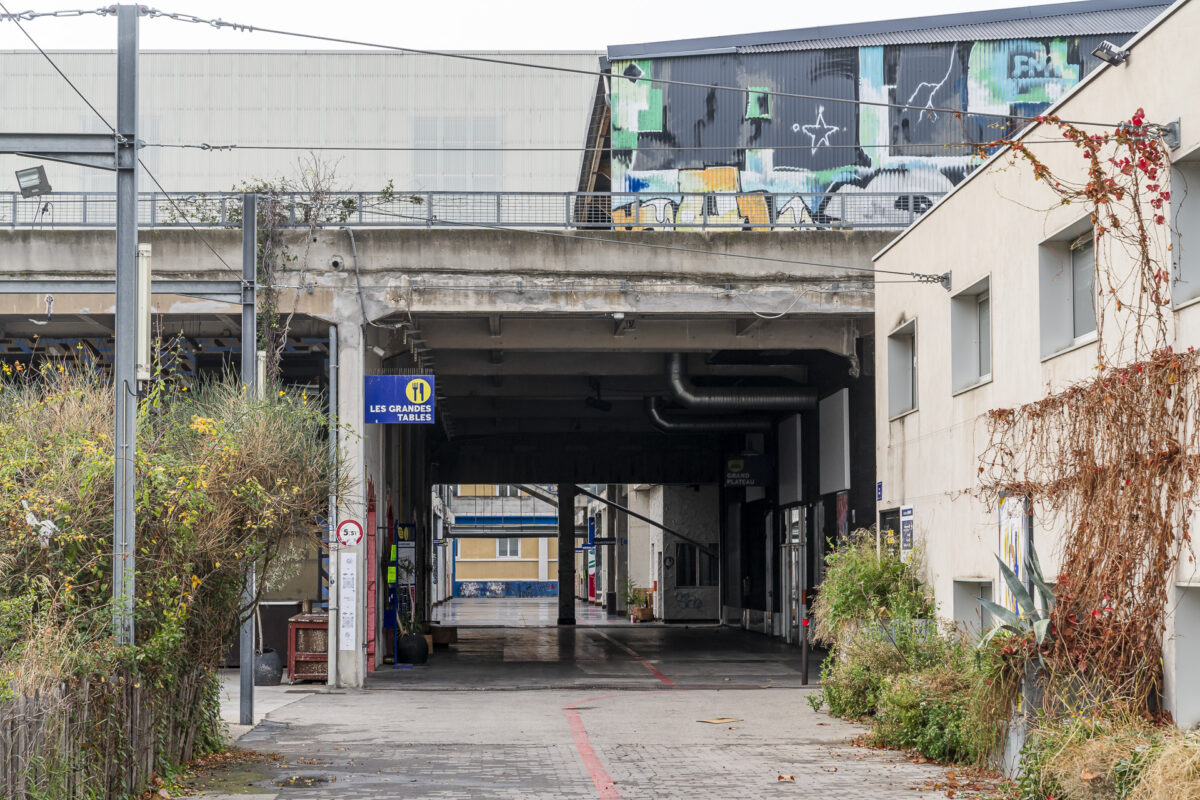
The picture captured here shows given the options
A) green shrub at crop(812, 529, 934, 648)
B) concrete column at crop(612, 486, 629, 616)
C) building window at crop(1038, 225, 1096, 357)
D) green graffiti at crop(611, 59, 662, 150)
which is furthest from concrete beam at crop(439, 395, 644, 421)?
building window at crop(1038, 225, 1096, 357)

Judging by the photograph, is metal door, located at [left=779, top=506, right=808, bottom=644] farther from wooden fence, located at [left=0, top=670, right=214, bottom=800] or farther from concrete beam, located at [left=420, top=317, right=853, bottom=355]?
wooden fence, located at [left=0, top=670, right=214, bottom=800]

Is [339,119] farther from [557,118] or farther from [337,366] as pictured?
[337,366]

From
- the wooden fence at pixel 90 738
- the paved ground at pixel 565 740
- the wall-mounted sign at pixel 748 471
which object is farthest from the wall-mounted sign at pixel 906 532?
the wall-mounted sign at pixel 748 471

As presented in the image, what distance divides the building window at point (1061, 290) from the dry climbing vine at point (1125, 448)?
815mm

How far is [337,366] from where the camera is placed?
21609mm

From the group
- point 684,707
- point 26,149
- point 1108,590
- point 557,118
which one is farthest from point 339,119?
point 1108,590

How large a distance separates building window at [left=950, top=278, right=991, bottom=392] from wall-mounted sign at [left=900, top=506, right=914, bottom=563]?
246 centimetres

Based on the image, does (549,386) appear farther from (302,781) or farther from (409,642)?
(302,781)

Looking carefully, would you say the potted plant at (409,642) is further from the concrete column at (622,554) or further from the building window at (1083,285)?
the concrete column at (622,554)

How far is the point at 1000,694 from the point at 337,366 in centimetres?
1320

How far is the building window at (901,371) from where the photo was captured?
18078mm

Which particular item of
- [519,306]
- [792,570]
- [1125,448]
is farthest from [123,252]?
[792,570]

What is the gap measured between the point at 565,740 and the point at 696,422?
1890 cm

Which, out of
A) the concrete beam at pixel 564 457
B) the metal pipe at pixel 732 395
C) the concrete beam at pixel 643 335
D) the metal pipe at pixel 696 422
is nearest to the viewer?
the concrete beam at pixel 643 335
